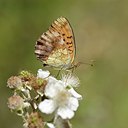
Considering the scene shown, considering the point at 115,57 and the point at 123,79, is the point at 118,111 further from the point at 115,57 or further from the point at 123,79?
the point at 115,57

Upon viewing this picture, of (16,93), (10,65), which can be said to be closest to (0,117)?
(10,65)

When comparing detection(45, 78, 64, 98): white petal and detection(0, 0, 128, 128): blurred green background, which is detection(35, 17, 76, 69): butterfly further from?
detection(0, 0, 128, 128): blurred green background

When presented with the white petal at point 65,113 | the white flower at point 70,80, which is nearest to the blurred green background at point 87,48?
the white flower at point 70,80

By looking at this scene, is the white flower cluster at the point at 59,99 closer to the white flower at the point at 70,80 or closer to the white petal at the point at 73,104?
the white petal at the point at 73,104

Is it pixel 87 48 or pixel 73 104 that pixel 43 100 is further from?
pixel 87 48

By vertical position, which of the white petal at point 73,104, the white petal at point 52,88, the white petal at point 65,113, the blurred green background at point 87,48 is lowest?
the white petal at point 65,113

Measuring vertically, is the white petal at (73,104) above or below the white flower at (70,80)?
below
